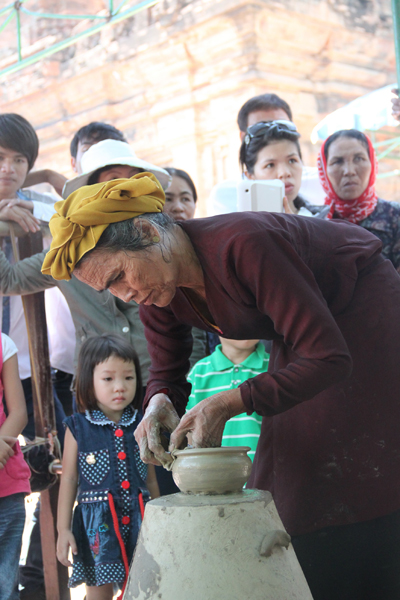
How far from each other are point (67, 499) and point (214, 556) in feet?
5.29

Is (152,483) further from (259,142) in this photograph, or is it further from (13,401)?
(259,142)

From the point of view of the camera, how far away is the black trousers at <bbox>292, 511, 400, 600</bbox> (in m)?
2.25

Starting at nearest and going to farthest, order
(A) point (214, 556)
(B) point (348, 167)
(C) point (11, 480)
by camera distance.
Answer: (A) point (214, 556) < (C) point (11, 480) < (B) point (348, 167)

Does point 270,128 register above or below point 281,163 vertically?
above

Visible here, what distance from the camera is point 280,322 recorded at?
203 centimetres

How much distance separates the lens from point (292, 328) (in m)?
2.02

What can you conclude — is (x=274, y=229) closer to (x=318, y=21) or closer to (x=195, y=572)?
(x=195, y=572)

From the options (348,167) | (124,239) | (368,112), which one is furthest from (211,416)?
(368,112)

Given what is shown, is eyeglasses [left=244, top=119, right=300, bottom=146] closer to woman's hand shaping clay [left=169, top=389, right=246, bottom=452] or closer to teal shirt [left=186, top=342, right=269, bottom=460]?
teal shirt [left=186, top=342, right=269, bottom=460]

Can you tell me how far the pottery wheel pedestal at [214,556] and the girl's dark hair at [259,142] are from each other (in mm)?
2300

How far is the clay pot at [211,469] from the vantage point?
2025mm

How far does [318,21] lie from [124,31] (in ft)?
9.31

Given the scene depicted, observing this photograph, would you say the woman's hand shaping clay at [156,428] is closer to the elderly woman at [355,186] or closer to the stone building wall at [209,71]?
the elderly woman at [355,186]

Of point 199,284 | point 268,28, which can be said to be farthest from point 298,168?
point 268,28
